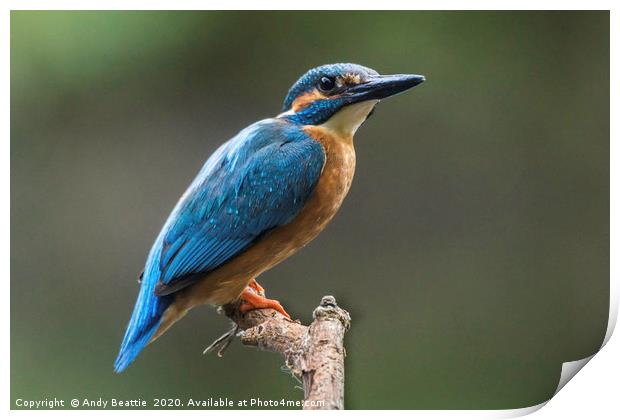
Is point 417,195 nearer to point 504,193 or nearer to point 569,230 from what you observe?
point 504,193

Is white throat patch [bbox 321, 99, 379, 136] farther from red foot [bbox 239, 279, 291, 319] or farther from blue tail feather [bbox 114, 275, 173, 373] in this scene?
blue tail feather [bbox 114, 275, 173, 373]

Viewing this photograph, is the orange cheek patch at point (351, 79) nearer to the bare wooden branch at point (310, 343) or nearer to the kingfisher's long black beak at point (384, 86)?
the kingfisher's long black beak at point (384, 86)

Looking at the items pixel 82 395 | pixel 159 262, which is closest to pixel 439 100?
pixel 159 262

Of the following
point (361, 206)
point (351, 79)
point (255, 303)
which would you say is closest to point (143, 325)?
point (255, 303)

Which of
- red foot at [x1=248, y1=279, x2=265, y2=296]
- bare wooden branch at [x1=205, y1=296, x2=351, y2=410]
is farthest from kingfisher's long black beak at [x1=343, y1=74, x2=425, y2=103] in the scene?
red foot at [x1=248, y1=279, x2=265, y2=296]

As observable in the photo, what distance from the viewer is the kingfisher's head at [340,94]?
202cm

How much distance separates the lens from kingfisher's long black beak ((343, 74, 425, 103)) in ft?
6.59

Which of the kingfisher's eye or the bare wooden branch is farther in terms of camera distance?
the kingfisher's eye

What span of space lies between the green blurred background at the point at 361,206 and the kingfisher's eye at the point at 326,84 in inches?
5.0

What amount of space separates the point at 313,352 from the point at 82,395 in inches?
24.5

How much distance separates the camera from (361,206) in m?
2.26

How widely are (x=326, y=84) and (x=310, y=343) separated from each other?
0.61m

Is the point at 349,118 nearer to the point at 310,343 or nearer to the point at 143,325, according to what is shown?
the point at 310,343

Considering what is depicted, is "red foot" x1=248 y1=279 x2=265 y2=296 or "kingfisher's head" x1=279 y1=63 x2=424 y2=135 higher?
"kingfisher's head" x1=279 y1=63 x2=424 y2=135
